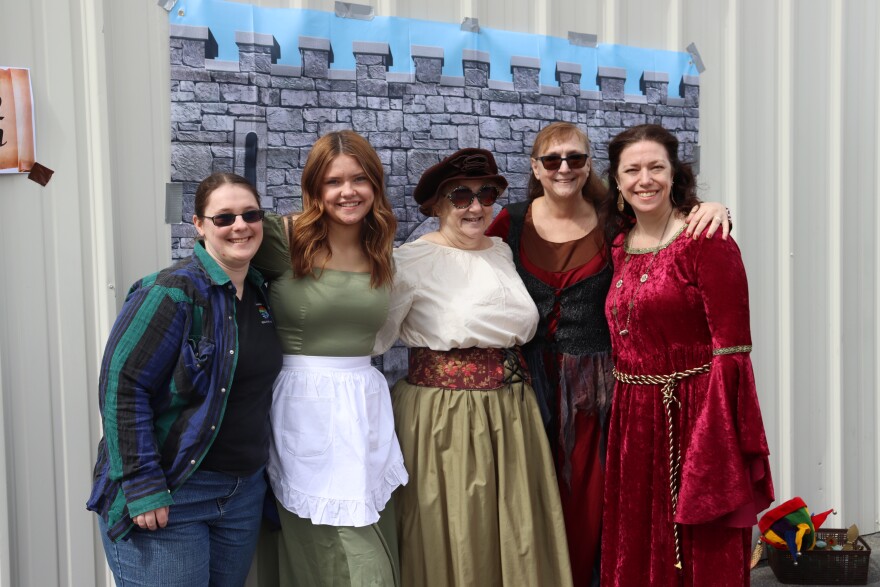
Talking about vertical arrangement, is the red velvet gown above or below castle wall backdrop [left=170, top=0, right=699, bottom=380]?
below

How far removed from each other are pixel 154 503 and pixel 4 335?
99 centimetres

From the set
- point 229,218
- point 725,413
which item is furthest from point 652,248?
point 229,218

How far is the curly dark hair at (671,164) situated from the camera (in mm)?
2711

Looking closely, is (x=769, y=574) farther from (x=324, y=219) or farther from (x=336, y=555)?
(x=324, y=219)

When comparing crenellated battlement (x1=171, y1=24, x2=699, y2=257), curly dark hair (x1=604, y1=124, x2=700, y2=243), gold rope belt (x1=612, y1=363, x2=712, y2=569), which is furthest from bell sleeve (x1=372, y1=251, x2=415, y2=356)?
gold rope belt (x1=612, y1=363, x2=712, y2=569)

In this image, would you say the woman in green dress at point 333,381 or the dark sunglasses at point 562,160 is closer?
the woman in green dress at point 333,381

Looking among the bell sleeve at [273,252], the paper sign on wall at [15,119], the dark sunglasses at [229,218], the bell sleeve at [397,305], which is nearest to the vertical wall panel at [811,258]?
the bell sleeve at [397,305]

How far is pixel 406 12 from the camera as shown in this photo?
325 cm

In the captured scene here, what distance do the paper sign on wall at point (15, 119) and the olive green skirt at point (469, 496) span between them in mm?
1527

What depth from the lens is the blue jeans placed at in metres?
2.16

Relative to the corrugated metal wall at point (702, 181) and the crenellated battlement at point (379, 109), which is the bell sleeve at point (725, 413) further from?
the corrugated metal wall at point (702, 181)

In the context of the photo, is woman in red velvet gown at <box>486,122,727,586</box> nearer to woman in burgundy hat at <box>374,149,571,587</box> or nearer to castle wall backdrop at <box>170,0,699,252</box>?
woman in burgundy hat at <box>374,149,571,587</box>

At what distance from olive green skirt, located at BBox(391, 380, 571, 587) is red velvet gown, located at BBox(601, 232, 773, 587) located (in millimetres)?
277

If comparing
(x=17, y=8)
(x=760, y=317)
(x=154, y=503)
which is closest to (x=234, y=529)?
(x=154, y=503)
